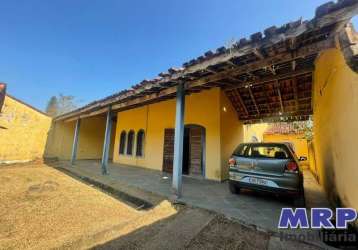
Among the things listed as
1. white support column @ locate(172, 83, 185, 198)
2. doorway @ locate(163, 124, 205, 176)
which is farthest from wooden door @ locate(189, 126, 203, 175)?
white support column @ locate(172, 83, 185, 198)

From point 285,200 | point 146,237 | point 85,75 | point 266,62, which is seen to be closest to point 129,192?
point 146,237

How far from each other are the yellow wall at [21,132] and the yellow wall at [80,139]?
2.10 ft

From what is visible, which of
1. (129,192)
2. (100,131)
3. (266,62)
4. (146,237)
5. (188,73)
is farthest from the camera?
(100,131)

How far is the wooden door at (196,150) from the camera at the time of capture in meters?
6.65

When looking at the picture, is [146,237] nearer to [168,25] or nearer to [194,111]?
[194,111]

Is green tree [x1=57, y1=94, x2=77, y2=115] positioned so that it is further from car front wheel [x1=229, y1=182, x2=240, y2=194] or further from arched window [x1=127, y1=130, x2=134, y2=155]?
car front wheel [x1=229, y1=182, x2=240, y2=194]

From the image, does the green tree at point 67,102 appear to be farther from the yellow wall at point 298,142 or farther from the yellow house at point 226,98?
the yellow wall at point 298,142

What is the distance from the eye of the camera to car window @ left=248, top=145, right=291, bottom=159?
3623 millimetres

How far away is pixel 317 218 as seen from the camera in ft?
9.88

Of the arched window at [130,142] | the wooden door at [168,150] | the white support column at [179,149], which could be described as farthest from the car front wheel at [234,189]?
the arched window at [130,142]

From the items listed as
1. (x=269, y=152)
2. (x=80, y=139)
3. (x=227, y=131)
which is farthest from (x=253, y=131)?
(x=80, y=139)

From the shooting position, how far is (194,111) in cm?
707

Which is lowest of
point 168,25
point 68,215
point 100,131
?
point 68,215

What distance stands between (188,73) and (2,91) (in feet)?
10.8
